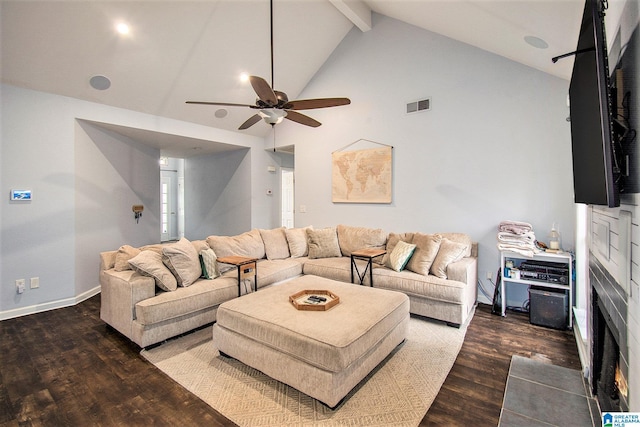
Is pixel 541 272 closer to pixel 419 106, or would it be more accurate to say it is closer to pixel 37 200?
pixel 419 106

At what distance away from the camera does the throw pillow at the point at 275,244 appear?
4.48 meters

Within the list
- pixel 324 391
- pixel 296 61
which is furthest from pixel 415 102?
pixel 324 391

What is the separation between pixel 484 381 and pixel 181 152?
7109 mm

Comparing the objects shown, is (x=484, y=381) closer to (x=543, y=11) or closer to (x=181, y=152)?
(x=543, y=11)

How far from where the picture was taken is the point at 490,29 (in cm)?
313

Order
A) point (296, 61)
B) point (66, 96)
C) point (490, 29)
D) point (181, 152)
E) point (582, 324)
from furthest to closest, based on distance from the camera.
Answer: point (181, 152) → point (296, 61) → point (66, 96) → point (490, 29) → point (582, 324)

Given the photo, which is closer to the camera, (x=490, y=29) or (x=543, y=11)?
(x=543, y=11)

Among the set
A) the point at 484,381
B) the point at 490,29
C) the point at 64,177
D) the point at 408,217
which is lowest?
the point at 484,381

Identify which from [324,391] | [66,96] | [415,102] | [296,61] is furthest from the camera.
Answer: [296,61]

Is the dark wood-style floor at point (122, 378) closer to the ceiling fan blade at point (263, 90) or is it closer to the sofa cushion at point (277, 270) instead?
the sofa cushion at point (277, 270)

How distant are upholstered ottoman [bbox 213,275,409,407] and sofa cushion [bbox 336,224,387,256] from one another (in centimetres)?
156

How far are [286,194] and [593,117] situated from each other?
255 inches

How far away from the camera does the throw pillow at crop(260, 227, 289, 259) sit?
4484 millimetres

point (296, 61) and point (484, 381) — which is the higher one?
point (296, 61)
